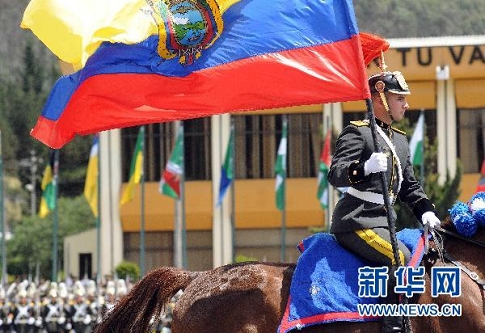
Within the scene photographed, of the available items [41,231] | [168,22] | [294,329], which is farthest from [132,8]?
[41,231]

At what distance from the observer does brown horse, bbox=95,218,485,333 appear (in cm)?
926

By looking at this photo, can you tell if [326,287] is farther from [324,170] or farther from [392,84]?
[324,170]

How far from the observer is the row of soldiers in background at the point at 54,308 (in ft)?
98.0

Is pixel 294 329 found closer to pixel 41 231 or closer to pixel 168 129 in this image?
pixel 168 129

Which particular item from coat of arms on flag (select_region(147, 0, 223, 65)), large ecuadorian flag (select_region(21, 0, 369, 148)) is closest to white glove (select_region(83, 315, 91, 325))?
large ecuadorian flag (select_region(21, 0, 369, 148))

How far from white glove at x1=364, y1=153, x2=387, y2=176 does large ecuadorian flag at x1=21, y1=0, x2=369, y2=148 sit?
2.14 feet

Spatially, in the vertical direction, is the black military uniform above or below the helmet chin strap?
below

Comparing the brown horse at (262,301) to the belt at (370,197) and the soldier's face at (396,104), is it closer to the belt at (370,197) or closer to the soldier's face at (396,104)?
the belt at (370,197)

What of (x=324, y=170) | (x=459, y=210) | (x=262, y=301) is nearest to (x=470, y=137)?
(x=324, y=170)

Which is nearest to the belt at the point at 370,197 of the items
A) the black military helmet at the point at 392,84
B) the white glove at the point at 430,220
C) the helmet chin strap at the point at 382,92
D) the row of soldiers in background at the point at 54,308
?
the white glove at the point at 430,220

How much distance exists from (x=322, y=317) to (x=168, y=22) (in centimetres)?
265

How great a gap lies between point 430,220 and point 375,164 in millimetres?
890

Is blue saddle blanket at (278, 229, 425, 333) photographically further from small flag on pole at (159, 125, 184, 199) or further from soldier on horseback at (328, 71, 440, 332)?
small flag on pole at (159, 125, 184, 199)

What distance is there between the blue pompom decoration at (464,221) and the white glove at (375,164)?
956 mm
